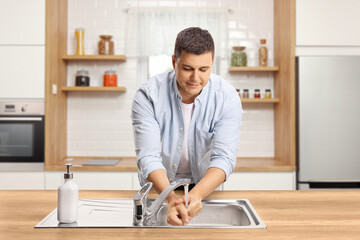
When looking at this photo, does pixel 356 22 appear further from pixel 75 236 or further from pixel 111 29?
pixel 75 236

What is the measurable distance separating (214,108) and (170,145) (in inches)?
11.8

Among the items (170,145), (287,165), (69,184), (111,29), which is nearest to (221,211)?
(170,145)

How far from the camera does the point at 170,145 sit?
1.96m

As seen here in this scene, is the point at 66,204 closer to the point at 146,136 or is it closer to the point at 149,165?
the point at 149,165

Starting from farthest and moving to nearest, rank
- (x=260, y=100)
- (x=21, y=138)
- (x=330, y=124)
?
(x=260, y=100) < (x=21, y=138) < (x=330, y=124)

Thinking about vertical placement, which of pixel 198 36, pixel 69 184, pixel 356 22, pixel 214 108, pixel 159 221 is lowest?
pixel 159 221

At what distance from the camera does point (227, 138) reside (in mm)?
1832

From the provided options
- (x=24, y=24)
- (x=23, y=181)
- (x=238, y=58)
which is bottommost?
(x=23, y=181)

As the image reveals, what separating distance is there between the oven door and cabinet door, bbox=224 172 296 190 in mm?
1706

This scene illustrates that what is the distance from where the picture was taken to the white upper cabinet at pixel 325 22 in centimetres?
327

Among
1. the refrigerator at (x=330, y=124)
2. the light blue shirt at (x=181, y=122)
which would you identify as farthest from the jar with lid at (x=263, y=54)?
the light blue shirt at (x=181, y=122)

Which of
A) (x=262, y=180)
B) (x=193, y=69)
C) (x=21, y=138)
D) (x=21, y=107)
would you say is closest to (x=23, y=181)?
(x=21, y=138)

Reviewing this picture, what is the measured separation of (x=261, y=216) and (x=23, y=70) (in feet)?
8.61

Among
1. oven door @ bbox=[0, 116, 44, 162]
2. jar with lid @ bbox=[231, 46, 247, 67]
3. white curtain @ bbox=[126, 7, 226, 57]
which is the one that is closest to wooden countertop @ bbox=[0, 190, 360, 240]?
oven door @ bbox=[0, 116, 44, 162]
